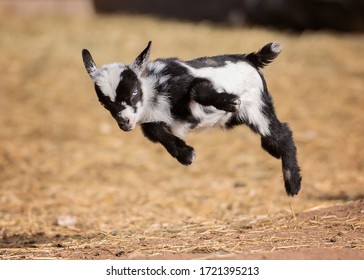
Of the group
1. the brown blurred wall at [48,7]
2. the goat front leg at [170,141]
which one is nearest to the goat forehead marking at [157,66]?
the goat front leg at [170,141]

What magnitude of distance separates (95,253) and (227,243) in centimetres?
89

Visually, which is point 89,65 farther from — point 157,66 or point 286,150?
point 286,150

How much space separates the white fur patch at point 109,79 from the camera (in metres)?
4.76

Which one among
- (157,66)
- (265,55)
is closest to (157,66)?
(157,66)

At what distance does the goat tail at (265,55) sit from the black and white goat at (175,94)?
0.48 ft

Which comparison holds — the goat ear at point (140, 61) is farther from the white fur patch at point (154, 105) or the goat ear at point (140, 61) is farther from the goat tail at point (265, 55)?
the goat tail at point (265, 55)

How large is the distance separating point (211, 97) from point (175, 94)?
0.82 ft

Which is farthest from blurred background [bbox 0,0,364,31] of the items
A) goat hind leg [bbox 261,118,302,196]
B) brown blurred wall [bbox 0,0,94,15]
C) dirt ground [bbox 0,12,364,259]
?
goat hind leg [bbox 261,118,302,196]

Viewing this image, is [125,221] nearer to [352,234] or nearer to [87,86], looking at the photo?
[352,234]

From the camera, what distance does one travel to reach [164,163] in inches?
367

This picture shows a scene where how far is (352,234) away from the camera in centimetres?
527

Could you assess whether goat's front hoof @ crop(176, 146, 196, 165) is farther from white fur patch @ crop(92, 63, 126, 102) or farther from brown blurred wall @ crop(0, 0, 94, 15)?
brown blurred wall @ crop(0, 0, 94, 15)

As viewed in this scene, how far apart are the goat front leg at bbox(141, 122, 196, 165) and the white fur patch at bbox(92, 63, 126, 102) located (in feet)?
1.21

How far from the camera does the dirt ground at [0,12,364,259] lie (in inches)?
212
